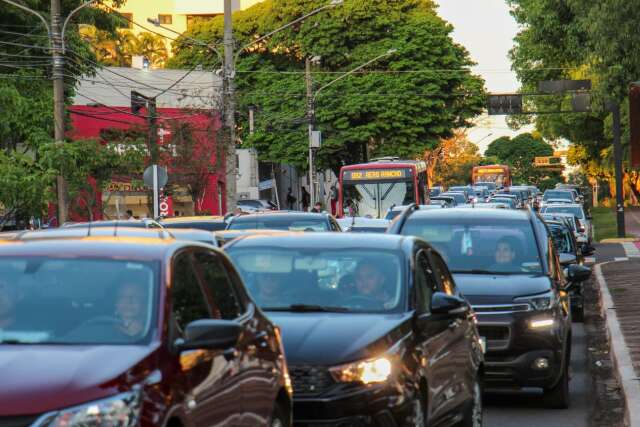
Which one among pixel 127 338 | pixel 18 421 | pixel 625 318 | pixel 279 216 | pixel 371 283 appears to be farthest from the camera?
pixel 279 216

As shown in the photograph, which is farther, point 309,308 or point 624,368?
point 624,368

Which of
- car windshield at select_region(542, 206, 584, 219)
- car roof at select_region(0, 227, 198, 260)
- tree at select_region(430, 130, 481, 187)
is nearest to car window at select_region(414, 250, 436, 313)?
car roof at select_region(0, 227, 198, 260)

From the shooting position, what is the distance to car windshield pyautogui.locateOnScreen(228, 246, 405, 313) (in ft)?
31.8

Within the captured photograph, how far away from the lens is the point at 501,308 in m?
12.8

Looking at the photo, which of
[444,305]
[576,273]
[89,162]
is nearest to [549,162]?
[89,162]

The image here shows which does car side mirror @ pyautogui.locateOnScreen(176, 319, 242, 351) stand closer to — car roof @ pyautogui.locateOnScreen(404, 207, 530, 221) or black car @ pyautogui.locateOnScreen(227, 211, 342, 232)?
car roof @ pyautogui.locateOnScreen(404, 207, 530, 221)

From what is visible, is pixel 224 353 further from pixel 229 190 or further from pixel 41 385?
pixel 229 190

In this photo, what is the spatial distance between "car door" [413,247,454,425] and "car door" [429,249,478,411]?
0.10 metres

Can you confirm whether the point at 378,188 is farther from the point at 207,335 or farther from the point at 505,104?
the point at 207,335

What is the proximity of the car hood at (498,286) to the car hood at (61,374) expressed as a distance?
7.04 metres

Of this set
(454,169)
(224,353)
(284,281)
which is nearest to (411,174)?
(284,281)

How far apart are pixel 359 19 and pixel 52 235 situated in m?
66.5

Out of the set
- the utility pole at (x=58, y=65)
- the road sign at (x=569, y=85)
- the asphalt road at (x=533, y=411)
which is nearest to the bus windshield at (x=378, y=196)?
the road sign at (x=569, y=85)

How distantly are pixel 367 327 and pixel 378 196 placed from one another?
39.4 m
